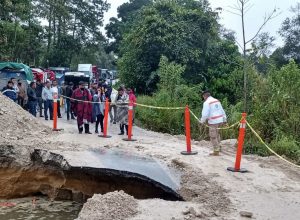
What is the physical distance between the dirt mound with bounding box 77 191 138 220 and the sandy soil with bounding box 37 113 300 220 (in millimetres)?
158

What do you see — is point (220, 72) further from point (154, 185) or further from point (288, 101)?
point (154, 185)

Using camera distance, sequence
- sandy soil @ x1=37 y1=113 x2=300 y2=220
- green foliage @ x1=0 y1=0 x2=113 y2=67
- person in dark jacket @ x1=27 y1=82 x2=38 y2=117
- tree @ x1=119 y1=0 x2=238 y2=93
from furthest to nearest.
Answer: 1. green foliage @ x1=0 y1=0 x2=113 y2=67
2. tree @ x1=119 y1=0 x2=238 y2=93
3. person in dark jacket @ x1=27 y1=82 x2=38 y2=117
4. sandy soil @ x1=37 y1=113 x2=300 y2=220

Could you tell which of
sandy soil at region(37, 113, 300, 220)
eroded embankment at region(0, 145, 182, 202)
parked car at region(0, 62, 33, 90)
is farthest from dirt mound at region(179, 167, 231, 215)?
parked car at region(0, 62, 33, 90)

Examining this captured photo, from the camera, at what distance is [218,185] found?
745cm

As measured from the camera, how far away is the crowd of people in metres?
12.2

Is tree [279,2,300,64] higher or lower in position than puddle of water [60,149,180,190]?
higher

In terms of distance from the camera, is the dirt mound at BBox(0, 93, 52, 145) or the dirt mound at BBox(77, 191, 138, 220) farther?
the dirt mound at BBox(0, 93, 52, 145)

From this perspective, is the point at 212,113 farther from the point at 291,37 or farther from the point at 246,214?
the point at 291,37

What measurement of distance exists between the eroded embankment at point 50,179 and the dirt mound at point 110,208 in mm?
1767

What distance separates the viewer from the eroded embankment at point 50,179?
8477 millimetres

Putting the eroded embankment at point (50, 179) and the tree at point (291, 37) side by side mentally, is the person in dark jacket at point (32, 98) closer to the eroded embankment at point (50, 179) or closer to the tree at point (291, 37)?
the eroded embankment at point (50, 179)

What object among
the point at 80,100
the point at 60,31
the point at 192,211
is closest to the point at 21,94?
the point at 80,100

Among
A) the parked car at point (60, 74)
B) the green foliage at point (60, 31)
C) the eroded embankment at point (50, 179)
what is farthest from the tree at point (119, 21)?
the eroded embankment at point (50, 179)

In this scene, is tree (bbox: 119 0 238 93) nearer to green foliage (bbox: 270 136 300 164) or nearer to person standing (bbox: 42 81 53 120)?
person standing (bbox: 42 81 53 120)
